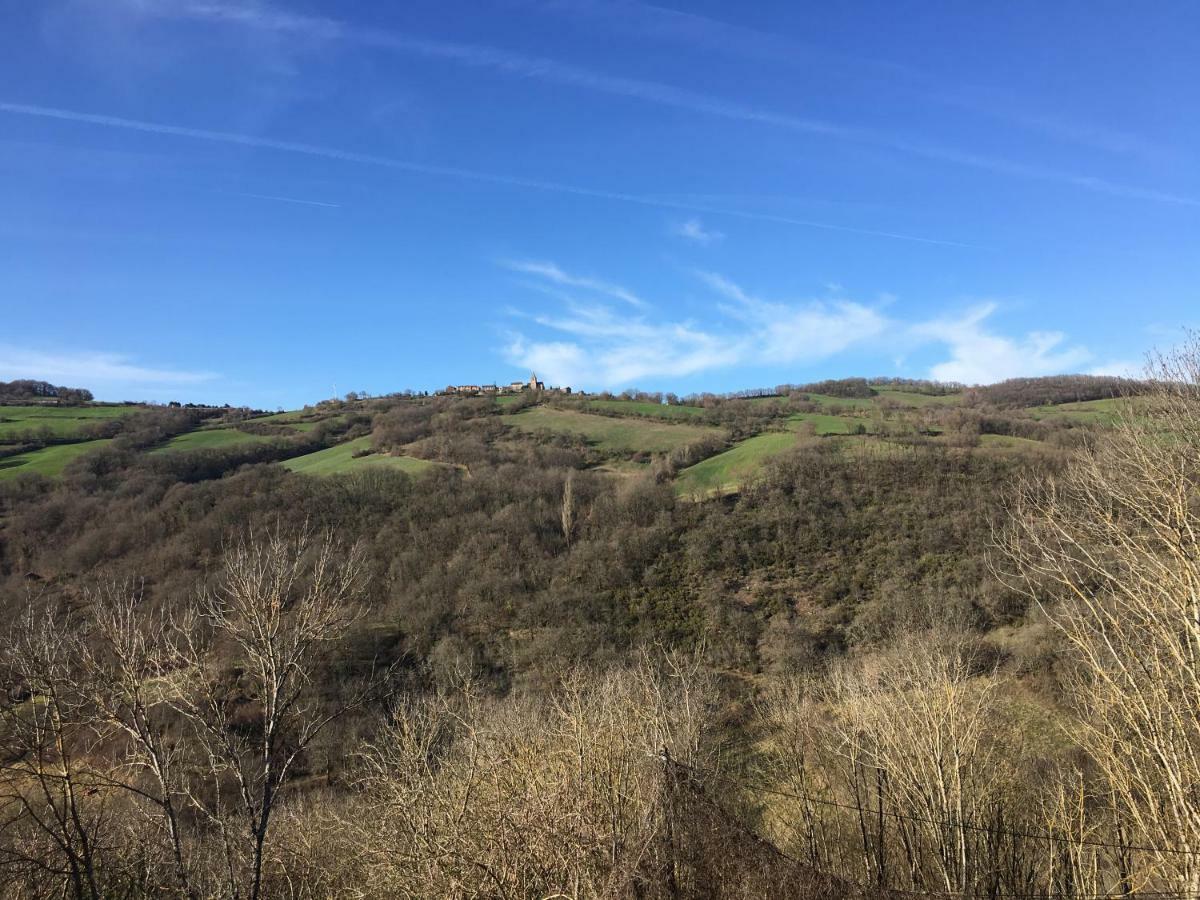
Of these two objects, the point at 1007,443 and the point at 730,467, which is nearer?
the point at 1007,443

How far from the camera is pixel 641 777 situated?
49.9ft

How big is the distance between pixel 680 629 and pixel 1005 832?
1284 inches

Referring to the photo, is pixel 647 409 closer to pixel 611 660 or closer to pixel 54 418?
pixel 611 660

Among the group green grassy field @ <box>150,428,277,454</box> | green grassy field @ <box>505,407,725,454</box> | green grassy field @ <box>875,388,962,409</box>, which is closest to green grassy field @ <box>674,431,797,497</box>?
green grassy field @ <box>505,407,725,454</box>

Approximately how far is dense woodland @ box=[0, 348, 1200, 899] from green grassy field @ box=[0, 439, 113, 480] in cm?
205

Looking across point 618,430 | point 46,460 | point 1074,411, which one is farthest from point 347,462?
point 1074,411

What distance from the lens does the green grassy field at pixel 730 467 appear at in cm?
6475

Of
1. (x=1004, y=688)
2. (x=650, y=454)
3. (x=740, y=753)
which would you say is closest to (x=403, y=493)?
(x=650, y=454)

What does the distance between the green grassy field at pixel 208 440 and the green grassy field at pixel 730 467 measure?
49610 millimetres

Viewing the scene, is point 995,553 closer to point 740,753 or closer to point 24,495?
point 740,753

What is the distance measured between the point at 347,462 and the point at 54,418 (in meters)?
34.6

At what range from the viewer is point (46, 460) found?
60.1 meters

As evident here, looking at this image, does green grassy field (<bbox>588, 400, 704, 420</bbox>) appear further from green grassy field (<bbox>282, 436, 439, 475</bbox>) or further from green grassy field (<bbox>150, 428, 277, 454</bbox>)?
green grassy field (<bbox>150, 428, 277, 454</bbox>)

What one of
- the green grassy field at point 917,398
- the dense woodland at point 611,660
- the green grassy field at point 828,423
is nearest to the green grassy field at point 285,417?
the dense woodland at point 611,660
